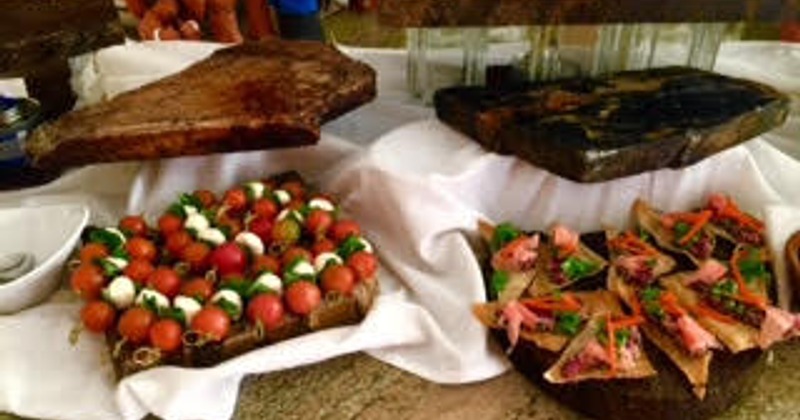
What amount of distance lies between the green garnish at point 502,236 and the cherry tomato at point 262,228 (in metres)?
0.29

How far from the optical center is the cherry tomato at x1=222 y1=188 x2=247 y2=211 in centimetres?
95

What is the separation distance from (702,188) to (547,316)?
39 cm

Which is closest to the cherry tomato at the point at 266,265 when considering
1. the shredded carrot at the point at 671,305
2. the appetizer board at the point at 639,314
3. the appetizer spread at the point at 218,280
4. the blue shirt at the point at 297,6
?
the appetizer spread at the point at 218,280

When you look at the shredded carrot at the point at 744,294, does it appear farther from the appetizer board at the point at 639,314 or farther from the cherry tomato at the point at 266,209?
the cherry tomato at the point at 266,209

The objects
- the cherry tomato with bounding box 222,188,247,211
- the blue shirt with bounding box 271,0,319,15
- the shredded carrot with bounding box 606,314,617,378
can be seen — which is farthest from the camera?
the blue shirt with bounding box 271,0,319,15

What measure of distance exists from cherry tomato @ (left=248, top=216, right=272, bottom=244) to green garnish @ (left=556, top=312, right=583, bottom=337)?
0.37m

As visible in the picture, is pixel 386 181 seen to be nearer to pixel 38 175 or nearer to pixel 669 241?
pixel 669 241

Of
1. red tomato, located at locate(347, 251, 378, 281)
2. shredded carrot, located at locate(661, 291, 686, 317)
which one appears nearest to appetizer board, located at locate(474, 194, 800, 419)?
shredded carrot, located at locate(661, 291, 686, 317)

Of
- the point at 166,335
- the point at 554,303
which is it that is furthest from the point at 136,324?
the point at 554,303

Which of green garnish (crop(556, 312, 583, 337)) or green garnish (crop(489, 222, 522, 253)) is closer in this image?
green garnish (crop(556, 312, 583, 337))

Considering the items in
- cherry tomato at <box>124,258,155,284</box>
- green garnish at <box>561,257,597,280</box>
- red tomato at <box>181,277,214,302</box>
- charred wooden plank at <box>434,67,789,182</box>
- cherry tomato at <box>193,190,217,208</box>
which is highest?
charred wooden plank at <box>434,67,789,182</box>

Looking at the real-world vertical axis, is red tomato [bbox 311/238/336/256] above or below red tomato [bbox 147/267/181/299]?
above

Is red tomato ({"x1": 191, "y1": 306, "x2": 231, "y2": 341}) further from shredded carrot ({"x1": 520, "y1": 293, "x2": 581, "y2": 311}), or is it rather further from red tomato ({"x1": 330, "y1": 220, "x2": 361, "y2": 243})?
shredded carrot ({"x1": 520, "y1": 293, "x2": 581, "y2": 311})

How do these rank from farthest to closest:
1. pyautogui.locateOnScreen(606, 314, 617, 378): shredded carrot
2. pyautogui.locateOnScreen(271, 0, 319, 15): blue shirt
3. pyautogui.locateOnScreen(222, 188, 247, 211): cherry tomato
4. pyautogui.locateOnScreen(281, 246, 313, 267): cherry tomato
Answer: pyautogui.locateOnScreen(271, 0, 319, 15): blue shirt → pyautogui.locateOnScreen(222, 188, 247, 211): cherry tomato → pyautogui.locateOnScreen(281, 246, 313, 267): cherry tomato → pyautogui.locateOnScreen(606, 314, 617, 378): shredded carrot
